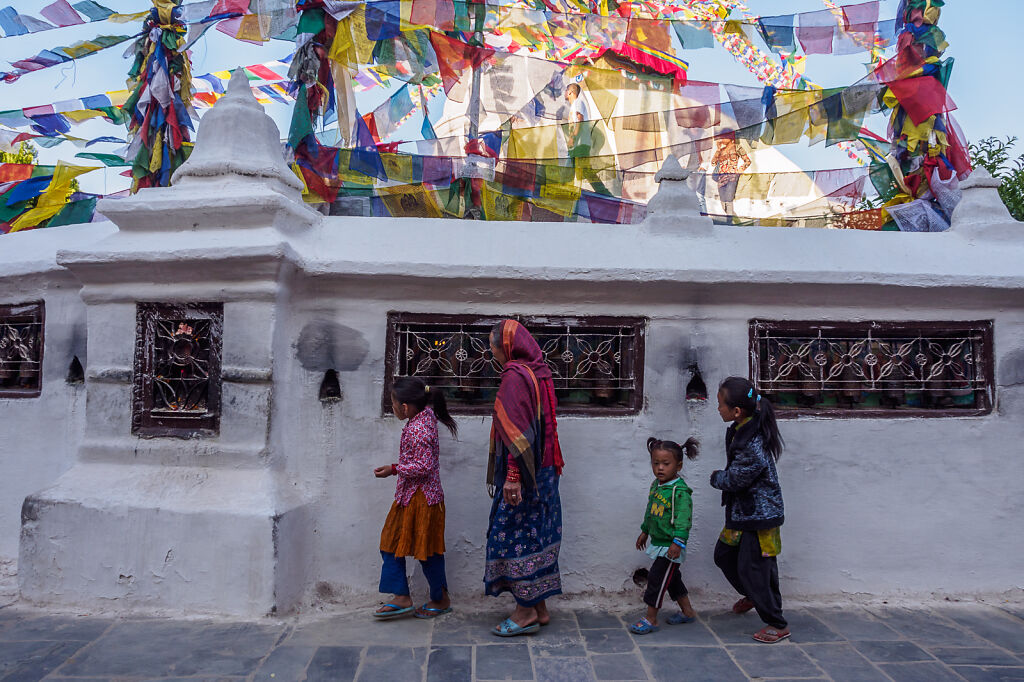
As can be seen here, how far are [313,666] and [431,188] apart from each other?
15.5 ft

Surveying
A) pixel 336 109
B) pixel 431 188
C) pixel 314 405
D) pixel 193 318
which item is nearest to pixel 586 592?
pixel 314 405

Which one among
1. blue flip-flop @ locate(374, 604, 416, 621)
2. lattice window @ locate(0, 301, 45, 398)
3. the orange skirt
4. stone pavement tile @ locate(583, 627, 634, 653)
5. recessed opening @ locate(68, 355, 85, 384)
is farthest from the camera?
lattice window @ locate(0, 301, 45, 398)

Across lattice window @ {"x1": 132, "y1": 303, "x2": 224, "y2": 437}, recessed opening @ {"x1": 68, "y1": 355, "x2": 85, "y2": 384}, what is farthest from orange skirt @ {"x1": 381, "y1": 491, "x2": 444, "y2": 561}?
recessed opening @ {"x1": 68, "y1": 355, "x2": 85, "y2": 384}

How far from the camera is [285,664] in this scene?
2953 millimetres

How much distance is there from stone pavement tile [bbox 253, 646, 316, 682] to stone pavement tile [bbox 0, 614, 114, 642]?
96 cm

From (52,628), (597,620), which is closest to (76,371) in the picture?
(52,628)

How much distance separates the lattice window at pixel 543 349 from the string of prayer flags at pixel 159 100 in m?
4.29

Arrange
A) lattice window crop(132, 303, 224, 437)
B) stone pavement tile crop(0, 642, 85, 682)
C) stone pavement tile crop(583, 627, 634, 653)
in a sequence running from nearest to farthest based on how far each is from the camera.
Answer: stone pavement tile crop(0, 642, 85, 682), stone pavement tile crop(583, 627, 634, 653), lattice window crop(132, 303, 224, 437)

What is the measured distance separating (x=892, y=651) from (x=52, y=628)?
4.11 m

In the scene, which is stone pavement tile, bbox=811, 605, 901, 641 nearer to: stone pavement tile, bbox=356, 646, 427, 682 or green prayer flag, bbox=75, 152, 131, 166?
stone pavement tile, bbox=356, 646, 427, 682

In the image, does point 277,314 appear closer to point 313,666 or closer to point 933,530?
point 313,666

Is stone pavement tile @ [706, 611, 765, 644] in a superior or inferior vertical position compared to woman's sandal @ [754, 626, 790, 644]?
inferior

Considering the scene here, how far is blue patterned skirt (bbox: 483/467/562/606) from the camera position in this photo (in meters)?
3.30

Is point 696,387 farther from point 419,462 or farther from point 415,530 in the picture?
point 415,530
